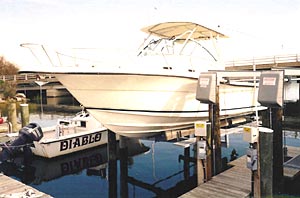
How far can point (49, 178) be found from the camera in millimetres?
8508

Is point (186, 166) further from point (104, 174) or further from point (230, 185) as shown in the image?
point (230, 185)

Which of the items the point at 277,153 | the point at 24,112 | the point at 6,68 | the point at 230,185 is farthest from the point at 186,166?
the point at 6,68

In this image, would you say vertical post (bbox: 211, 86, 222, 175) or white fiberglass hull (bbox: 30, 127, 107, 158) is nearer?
vertical post (bbox: 211, 86, 222, 175)

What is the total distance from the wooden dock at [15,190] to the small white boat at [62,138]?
3.49 meters

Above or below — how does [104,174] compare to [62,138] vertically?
below

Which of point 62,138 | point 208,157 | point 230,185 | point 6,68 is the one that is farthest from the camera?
point 6,68

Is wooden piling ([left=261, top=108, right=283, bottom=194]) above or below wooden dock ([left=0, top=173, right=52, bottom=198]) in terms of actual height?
above

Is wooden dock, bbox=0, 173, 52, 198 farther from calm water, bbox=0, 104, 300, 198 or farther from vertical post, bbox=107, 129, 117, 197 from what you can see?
vertical post, bbox=107, 129, 117, 197

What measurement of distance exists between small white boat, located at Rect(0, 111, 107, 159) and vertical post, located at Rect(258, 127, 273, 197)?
698 centimetres

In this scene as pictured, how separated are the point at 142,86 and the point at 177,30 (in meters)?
3.00

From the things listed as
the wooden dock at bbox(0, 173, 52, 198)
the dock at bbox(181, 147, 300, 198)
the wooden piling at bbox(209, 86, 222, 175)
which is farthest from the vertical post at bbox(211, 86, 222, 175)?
the wooden dock at bbox(0, 173, 52, 198)

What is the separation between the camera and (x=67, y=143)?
10.1m

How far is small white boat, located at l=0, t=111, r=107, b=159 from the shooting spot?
971cm

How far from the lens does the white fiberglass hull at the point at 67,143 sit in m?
9.62
